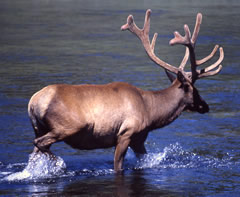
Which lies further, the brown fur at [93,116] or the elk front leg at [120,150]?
the elk front leg at [120,150]

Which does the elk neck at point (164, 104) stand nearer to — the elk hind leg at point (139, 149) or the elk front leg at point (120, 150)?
the elk hind leg at point (139, 149)

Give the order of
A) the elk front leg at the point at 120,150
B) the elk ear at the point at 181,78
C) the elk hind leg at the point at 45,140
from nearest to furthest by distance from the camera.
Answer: the elk hind leg at the point at 45,140 → the elk front leg at the point at 120,150 → the elk ear at the point at 181,78

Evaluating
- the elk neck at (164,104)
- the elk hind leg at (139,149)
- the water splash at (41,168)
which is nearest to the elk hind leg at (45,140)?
the water splash at (41,168)

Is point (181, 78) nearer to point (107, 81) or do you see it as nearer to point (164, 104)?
point (164, 104)

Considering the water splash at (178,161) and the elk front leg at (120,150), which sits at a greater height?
the elk front leg at (120,150)

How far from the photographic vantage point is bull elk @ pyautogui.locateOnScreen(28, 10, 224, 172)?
25.5ft

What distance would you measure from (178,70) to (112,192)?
2113mm

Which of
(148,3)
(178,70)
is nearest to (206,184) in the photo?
(178,70)

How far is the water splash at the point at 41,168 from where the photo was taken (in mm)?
7875

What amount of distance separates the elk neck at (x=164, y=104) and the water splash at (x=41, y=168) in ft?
4.31

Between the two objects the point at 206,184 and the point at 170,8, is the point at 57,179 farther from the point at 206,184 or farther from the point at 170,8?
the point at 170,8

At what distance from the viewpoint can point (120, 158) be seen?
8.15 meters

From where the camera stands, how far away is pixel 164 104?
28.5 feet

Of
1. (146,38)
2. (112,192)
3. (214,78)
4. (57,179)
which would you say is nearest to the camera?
(112,192)
